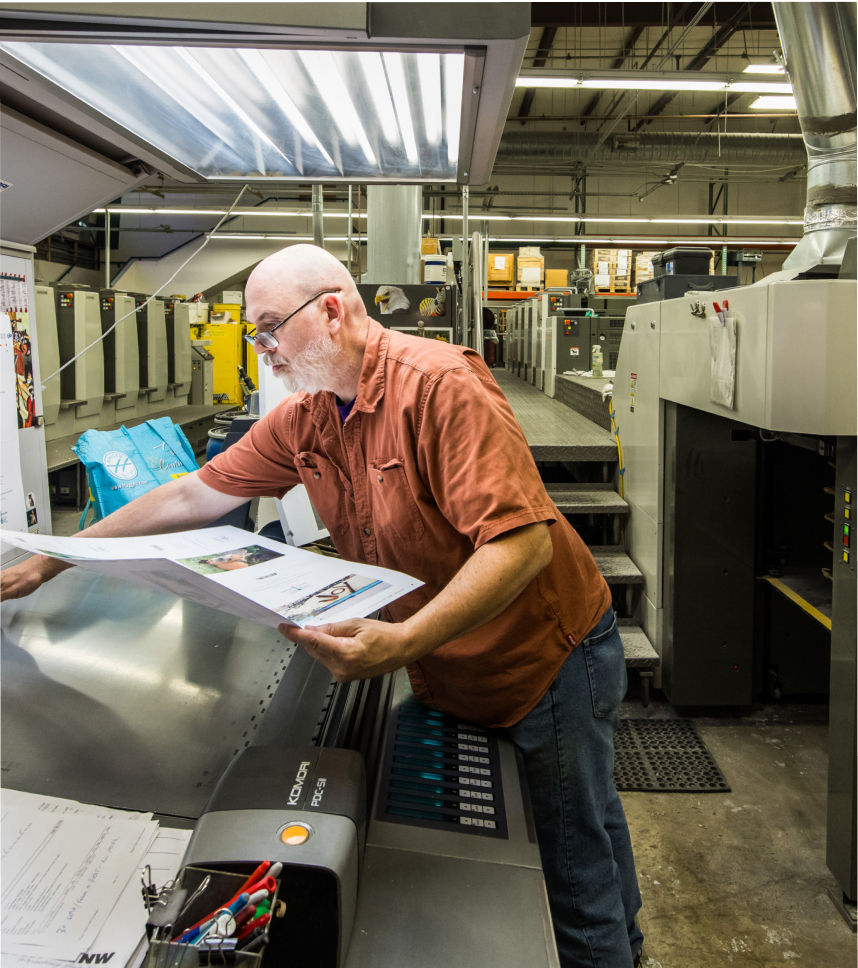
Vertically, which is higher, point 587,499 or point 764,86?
point 764,86

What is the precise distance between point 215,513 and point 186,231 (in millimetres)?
14999

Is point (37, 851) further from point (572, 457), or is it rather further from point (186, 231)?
point (186, 231)

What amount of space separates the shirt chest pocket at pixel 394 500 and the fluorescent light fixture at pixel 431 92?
0.55 m

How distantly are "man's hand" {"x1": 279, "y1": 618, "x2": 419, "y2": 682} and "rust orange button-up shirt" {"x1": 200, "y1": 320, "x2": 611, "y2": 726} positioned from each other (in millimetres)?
208

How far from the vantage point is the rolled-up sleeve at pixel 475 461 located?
3.51 feet

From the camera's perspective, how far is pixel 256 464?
1.52 metres

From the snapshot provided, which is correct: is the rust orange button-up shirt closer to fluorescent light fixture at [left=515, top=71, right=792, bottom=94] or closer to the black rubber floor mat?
the black rubber floor mat

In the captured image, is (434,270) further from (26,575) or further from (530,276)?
(530,276)

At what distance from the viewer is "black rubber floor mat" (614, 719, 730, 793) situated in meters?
2.73

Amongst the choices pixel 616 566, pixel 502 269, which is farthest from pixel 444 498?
pixel 502 269

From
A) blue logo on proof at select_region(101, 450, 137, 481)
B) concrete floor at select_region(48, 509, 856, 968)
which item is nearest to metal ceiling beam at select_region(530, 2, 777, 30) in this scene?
concrete floor at select_region(48, 509, 856, 968)

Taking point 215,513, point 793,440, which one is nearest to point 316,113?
point 215,513

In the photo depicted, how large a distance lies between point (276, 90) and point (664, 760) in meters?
2.75

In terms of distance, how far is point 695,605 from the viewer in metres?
3.10
